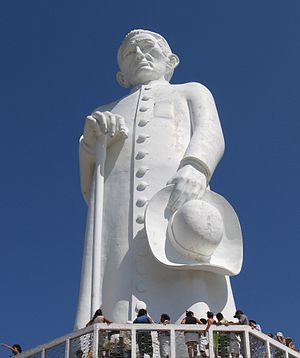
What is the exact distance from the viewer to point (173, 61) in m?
16.4

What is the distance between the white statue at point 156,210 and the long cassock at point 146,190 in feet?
0.06

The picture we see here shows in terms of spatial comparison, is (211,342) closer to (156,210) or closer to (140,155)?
(156,210)

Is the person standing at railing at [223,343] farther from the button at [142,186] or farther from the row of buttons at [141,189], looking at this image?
the button at [142,186]

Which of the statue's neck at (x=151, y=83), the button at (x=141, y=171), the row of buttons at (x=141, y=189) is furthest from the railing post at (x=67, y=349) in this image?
the statue's neck at (x=151, y=83)

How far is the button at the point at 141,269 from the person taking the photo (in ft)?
41.9

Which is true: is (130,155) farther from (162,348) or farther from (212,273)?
(162,348)

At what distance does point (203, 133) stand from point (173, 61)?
2.88m

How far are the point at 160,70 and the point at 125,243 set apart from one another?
4.31 m

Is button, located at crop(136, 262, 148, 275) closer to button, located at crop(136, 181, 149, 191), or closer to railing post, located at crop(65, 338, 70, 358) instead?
button, located at crop(136, 181, 149, 191)

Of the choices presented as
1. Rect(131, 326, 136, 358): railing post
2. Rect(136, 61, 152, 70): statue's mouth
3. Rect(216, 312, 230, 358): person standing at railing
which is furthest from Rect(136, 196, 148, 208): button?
Rect(216, 312, 230, 358): person standing at railing

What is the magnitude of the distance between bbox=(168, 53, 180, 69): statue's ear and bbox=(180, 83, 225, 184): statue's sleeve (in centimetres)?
108

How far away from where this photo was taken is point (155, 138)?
1436 cm

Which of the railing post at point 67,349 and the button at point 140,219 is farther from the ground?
the button at point 140,219

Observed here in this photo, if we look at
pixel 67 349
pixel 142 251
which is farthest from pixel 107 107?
pixel 67 349
